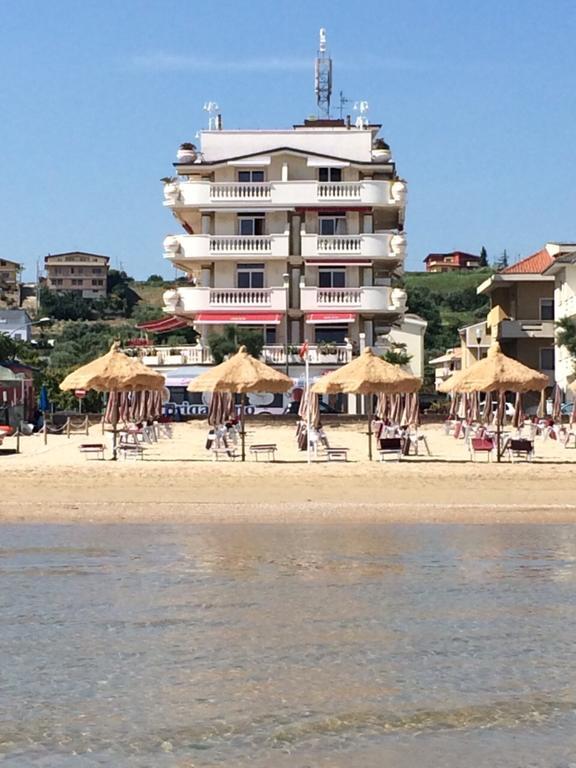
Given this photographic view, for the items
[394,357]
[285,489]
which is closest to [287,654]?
[285,489]

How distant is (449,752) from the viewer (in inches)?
329

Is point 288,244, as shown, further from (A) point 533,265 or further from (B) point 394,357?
(A) point 533,265

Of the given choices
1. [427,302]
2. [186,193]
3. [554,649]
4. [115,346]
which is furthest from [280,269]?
[427,302]

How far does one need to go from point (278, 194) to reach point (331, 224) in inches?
110

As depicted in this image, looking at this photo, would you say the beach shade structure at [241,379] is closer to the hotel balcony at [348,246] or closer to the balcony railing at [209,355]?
the balcony railing at [209,355]

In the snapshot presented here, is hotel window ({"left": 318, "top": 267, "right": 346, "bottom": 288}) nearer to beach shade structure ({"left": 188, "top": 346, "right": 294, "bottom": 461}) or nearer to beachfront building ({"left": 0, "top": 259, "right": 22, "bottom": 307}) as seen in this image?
beach shade structure ({"left": 188, "top": 346, "right": 294, "bottom": 461})

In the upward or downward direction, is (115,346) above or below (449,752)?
above

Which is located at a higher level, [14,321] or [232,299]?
[14,321]

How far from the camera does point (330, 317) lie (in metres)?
57.6

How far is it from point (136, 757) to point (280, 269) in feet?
167

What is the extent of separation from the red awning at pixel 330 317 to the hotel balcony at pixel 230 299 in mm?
1294

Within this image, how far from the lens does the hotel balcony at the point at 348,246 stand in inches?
2281

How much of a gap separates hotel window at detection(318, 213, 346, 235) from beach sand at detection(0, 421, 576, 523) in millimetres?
27145

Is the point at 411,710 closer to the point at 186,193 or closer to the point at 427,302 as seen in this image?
the point at 186,193
